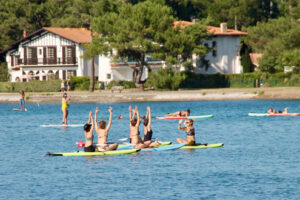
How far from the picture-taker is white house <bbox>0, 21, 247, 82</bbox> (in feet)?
308

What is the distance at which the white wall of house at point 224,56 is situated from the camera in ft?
307

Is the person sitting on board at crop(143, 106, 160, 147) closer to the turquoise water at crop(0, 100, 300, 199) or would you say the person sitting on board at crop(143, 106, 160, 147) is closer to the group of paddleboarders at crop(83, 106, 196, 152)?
the group of paddleboarders at crop(83, 106, 196, 152)

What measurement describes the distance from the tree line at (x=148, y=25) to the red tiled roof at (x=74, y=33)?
5.96 feet

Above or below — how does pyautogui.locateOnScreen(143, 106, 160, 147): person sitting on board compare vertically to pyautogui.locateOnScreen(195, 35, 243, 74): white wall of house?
below

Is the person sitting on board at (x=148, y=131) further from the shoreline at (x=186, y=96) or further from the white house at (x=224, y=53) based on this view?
the white house at (x=224, y=53)

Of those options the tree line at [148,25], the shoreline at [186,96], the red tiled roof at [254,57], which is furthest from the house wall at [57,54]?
the red tiled roof at [254,57]

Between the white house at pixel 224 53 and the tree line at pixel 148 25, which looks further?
the white house at pixel 224 53

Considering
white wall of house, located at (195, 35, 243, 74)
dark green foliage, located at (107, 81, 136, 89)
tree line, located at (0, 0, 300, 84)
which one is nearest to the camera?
tree line, located at (0, 0, 300, 84)

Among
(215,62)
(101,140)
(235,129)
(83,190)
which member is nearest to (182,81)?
(215,62)

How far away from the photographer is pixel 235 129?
154 feet

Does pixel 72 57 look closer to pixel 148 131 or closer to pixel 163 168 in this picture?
pixel 148 131

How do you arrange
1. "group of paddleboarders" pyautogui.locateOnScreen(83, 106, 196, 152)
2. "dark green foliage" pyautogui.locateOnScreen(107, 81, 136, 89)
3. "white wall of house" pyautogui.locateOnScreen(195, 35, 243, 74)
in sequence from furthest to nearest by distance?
"white wall of house" pyautogui.locateOnScreen(195, 35, 243, 74) → "dark green foliage" pyautogui.locateOnScreen(107, 81, 136, 89) → "group of paddleboarders" pyautogui.locateOnScreen(83, 106, 196, 152)

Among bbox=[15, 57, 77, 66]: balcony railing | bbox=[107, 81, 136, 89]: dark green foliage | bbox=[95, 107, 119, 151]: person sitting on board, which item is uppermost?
bbox=[15, 57, 77, 66]: balcony railing

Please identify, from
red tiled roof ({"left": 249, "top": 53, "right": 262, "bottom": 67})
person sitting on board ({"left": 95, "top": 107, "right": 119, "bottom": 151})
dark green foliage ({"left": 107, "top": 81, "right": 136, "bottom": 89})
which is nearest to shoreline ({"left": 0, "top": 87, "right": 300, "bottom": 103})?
dark green foliage ({"left": 107, "top": 81, "right": 136, "bottom": 89})
